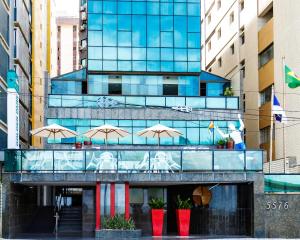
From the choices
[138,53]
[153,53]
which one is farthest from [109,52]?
[153,53]

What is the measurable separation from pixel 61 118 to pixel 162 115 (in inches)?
295

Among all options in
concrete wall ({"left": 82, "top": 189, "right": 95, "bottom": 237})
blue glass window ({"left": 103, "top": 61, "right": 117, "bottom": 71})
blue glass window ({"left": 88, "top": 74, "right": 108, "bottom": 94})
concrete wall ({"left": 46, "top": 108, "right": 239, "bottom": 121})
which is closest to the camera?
concrete wall ({"left": 82, "top": 189, "right": 95, "bottom": 237})

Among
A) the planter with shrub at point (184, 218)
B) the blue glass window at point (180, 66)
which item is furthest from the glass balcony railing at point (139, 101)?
the planter with shrub at point (184, 218)

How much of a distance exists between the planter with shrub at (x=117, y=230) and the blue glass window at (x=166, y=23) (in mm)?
26248

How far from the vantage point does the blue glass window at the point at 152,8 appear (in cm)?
5700

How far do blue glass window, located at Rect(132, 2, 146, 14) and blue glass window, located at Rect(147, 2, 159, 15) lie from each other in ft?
1.33

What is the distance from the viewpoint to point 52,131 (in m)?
39.1

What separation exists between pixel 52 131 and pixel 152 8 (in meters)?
21.3

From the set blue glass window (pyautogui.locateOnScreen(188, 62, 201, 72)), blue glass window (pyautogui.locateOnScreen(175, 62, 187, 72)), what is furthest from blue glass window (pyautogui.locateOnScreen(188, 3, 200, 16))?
blue glass window (pyautogui.locateOnScreen(175, 62, 187, 72))

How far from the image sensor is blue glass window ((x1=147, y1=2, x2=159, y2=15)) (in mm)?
57000

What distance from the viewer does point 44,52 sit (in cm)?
8856

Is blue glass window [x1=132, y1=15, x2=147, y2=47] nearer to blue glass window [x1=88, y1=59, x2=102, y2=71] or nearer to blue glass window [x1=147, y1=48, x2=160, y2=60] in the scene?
blue glass window [x1=147, y1=48, x2=160, y2=60]

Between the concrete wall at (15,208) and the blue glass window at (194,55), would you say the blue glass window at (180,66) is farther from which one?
the concrete wall at (15,208)

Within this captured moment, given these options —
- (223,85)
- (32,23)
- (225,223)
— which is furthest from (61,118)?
(32,23)
